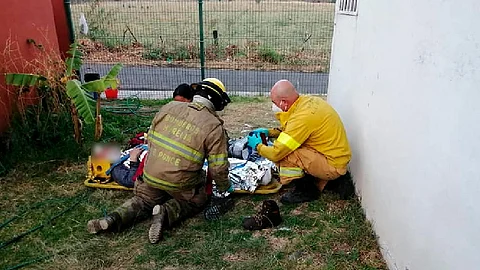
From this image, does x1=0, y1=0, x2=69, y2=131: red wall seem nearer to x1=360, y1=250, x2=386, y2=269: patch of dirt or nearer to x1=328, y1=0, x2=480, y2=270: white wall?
x1=328, y1=0, x2=480, y2=270: white wall

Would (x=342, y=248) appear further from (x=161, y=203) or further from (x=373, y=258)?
(x=161, y=203)

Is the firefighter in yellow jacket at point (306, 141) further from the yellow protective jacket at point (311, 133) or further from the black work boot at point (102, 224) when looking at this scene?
the black work boot at point (102, 224)

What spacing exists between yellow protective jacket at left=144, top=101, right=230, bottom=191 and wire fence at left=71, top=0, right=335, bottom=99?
198 inches

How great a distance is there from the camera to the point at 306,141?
3988 millimetres

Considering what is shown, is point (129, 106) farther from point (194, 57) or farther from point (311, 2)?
point (311, 2)

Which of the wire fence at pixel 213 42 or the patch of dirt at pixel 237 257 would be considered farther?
the wire fence at pixel 213 42

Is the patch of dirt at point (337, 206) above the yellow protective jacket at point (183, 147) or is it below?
below

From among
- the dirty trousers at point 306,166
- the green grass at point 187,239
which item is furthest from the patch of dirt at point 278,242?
the dirty trousers at point 306,166

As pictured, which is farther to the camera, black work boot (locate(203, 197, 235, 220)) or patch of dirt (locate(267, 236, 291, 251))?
black work boot (locate(203, 197, 235, 220))

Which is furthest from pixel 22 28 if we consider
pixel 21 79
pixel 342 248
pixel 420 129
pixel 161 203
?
pixel 420 129

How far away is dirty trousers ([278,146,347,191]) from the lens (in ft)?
12.9

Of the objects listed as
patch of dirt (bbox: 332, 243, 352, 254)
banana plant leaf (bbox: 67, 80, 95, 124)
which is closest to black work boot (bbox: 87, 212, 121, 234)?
banana plant leaf (bbox: 67, 80, 95, 124)

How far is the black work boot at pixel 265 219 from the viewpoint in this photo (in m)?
3.69

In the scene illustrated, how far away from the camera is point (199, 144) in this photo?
11.5 feet
